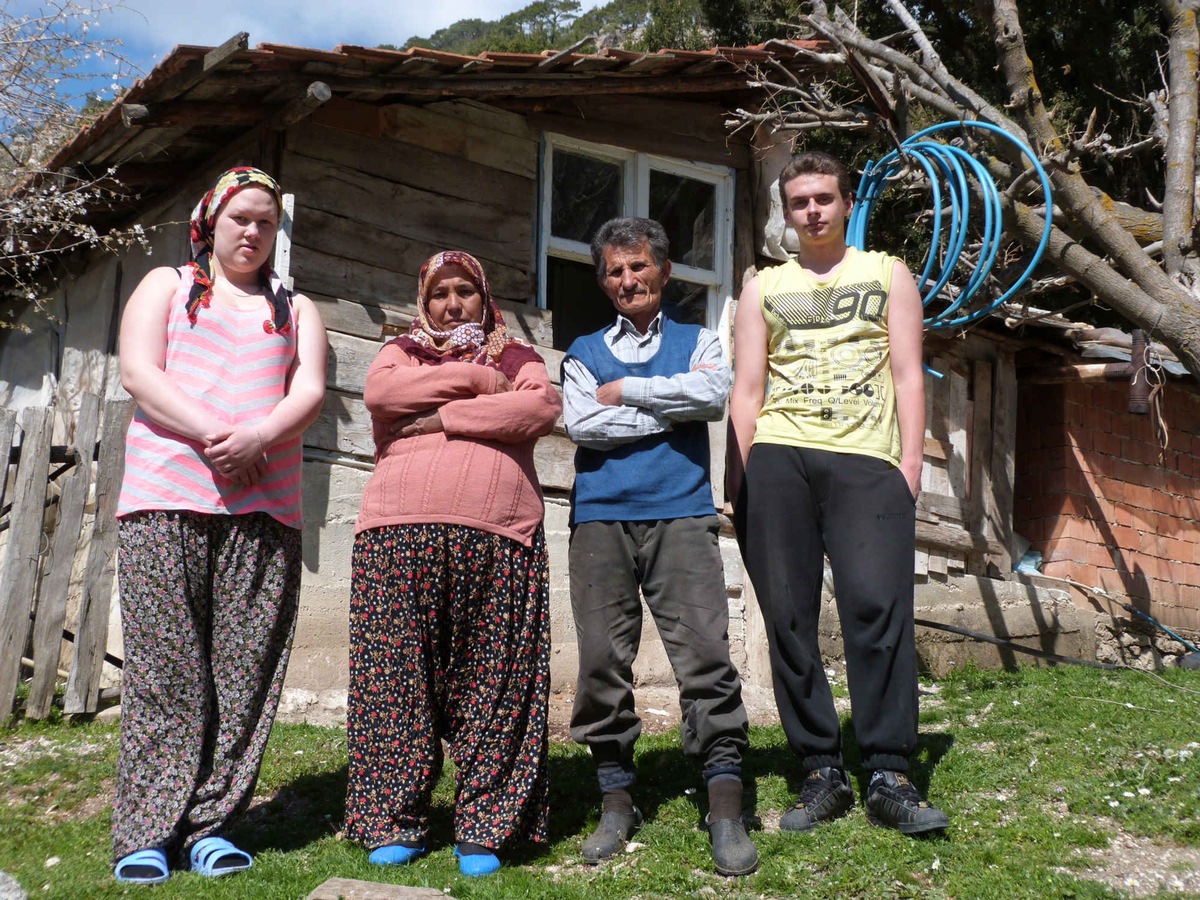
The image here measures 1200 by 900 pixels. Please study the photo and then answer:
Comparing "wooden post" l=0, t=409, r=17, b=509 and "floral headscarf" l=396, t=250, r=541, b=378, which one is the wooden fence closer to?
"wooden post" l=0, t=409, r=17, b=509

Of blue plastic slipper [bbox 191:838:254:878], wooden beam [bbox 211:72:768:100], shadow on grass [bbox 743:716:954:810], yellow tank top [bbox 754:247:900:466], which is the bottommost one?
blue plastic slipper [bbox 191:838:254:878]

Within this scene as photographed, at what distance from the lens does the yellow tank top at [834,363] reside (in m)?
3.54

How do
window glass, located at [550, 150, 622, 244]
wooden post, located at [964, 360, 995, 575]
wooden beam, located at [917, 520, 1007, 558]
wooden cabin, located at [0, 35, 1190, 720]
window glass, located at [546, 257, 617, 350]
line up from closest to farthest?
wooden cabin, located at [0, 35, 1190, 720] < window glass, located at [550, 150, 622, 244] < window glass, located at [546, 257, 617, 350] < wooden beam, located at [917, 520, 1007, 558] < wooden post, located at [964, 360, 995, 575]

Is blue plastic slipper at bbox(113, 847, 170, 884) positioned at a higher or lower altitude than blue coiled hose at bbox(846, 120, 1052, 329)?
lower

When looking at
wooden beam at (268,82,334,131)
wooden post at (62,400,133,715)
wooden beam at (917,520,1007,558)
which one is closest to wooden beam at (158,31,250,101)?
wooden beam at (268,82,334,131)

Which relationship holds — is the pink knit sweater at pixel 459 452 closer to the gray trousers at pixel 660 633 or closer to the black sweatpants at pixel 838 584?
the gray trousers at pixel 660 633

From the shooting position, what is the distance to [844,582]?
346 cm

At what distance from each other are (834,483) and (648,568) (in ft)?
2.05

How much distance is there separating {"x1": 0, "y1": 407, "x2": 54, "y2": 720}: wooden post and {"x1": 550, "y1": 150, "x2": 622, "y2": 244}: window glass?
302cm

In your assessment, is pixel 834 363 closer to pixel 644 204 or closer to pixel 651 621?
pixel 651 621

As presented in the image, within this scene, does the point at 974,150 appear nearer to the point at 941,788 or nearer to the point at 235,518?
the point at 941,788

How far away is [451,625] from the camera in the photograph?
132 inches

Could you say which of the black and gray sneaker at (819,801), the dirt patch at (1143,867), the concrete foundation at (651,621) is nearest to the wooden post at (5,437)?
the concrete foundation at (651,621)

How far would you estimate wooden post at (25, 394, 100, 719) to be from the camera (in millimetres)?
5129
